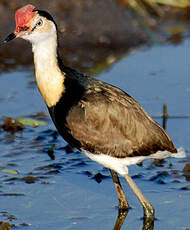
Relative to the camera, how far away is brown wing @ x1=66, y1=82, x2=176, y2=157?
21.7 feet

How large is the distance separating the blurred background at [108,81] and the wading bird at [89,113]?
1.92ft

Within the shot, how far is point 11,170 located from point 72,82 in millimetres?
1506

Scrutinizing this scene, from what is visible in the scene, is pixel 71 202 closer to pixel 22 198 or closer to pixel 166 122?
pixel 22 198

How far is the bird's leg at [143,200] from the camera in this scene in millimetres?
6824

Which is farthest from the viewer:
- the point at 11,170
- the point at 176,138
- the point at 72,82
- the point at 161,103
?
the point at 161,103

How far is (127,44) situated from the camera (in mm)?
12188

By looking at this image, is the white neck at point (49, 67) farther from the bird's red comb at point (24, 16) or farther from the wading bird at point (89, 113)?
the bird's red comb at point (24, 16)

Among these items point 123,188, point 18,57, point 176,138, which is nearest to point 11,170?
point 123,188

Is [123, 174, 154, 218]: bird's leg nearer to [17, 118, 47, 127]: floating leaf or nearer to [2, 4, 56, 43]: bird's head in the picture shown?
[2, 4, 56, 43]: bird's head

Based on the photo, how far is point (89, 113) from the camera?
6.63 meters

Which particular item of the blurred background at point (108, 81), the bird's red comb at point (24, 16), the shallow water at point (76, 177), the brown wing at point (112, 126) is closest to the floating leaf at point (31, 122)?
the blurred background at point (108, 81)

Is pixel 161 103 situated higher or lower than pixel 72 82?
lower

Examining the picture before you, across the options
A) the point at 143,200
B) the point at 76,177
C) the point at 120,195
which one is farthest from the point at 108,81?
the point at 143,200

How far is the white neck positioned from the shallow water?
1.12 meters
